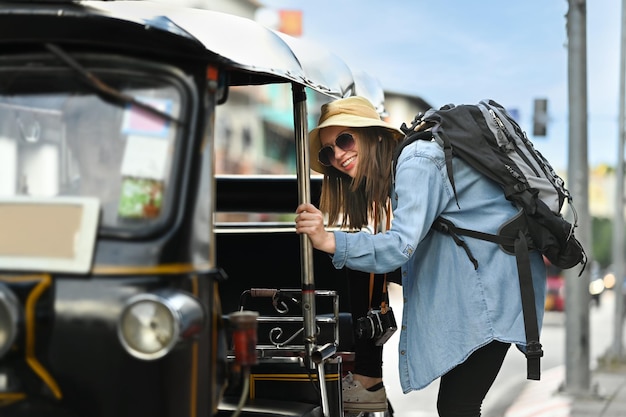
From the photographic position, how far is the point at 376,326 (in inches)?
190

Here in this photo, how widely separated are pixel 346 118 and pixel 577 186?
7497 millimetres

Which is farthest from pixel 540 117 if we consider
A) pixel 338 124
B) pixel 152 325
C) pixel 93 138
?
pixel 152 325

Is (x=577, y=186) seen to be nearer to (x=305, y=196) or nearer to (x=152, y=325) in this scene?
(x=305, y=196)

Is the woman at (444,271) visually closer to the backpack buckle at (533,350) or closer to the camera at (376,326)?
the backpack buckle at (533,350)

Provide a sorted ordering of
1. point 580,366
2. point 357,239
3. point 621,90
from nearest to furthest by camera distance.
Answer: point 357,239, point 580,366, point 621,90

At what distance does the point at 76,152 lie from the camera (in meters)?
3.25

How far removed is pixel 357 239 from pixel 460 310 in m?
0.48

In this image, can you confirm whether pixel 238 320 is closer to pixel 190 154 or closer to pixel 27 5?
pixel 190 154

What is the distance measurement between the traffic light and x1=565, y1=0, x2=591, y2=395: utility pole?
8.85m

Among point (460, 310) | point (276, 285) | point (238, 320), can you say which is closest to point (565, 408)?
point (276, 285)

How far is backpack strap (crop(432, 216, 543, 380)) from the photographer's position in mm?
3889

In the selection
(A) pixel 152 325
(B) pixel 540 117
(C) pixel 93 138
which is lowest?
(A) pixel 152 325

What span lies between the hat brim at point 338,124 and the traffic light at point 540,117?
53.1ft

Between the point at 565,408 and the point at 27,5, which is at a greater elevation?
the point at 27,5
